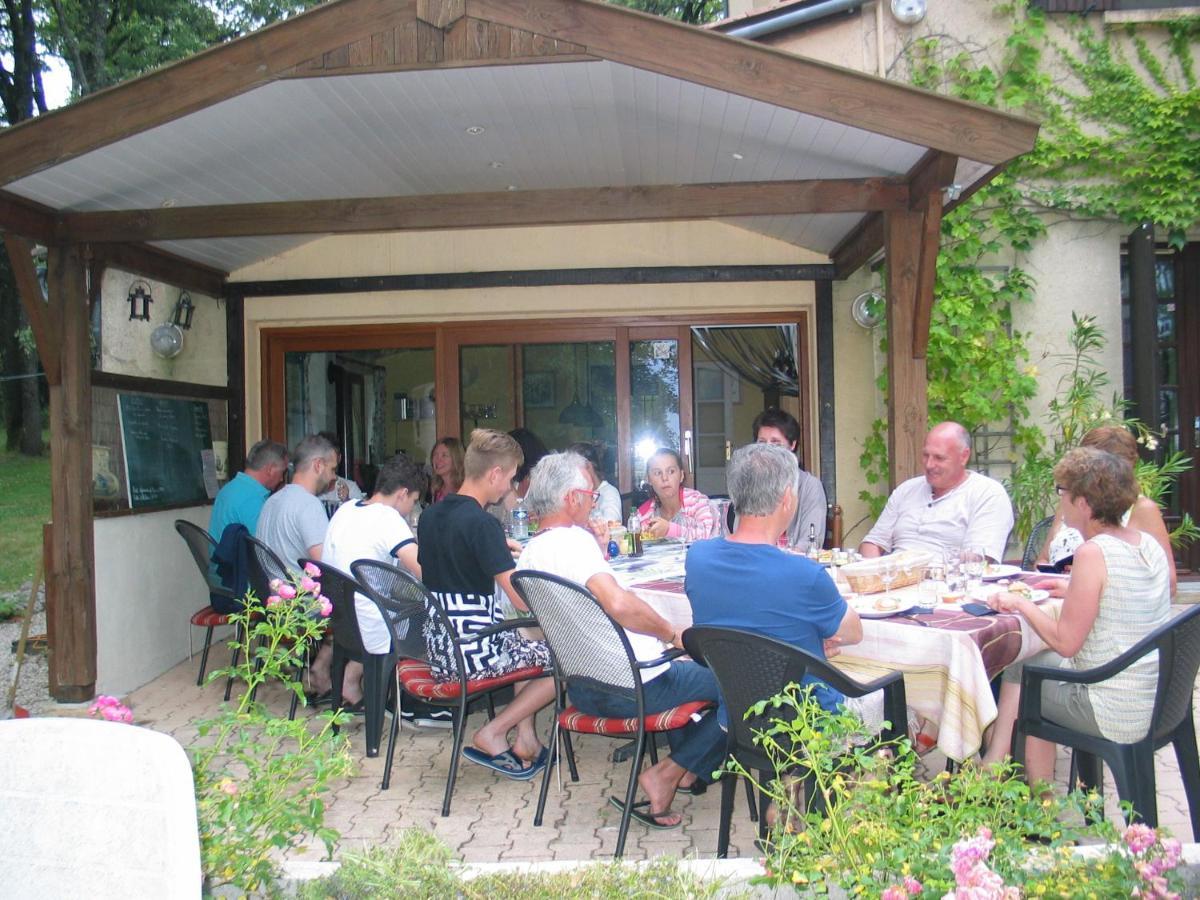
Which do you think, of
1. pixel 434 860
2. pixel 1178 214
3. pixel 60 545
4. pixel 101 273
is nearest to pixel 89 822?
pixel 434 860

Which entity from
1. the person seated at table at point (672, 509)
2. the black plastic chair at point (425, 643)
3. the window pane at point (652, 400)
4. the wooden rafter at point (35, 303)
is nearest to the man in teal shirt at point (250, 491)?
the wooden rafter at point (35, 303)

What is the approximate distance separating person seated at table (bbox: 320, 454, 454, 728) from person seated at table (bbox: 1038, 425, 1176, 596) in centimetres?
264

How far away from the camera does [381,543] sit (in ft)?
14.1

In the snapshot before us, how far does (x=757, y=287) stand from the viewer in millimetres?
6879

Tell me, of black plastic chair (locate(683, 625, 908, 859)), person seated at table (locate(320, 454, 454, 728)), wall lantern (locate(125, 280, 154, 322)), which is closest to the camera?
black plastic chair (locate(683, 625, 908, 859))

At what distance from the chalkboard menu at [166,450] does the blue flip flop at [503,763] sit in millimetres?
3068

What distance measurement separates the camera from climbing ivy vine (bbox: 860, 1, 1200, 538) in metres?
6.07

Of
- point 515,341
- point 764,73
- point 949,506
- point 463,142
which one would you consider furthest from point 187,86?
point 949,506

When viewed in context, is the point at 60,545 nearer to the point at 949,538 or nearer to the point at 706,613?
the point at 706,613

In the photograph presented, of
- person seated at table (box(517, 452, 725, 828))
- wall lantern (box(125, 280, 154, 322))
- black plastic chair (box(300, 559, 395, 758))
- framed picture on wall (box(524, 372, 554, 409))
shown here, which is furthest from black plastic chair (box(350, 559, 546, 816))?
framed picture on wall (box(524, 372, 554, 409))

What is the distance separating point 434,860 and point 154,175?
4127 millimetres

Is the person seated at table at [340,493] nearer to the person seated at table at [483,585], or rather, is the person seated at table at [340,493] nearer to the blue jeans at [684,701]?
the person seated at table at [483,585]

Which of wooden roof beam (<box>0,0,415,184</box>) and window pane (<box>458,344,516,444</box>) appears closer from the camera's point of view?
wooden roof beam (<box>0,0,415,184</box>)

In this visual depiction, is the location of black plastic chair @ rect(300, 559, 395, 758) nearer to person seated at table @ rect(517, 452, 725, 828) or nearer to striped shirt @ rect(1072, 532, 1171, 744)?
person seated at table @ rect(517, 452, 725, 828)
